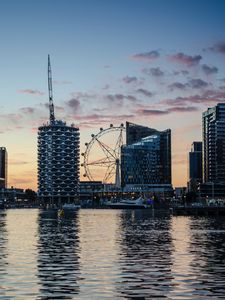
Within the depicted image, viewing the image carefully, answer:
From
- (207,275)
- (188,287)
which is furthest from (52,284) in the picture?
(207,275)

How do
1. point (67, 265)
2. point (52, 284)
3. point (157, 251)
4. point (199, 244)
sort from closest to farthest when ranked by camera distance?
point (52, 284), point (67, 265), point (157, 251), point (199, 244)

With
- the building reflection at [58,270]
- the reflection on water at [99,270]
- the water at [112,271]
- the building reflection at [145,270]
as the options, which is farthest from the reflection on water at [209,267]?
the building reflection at [58,270]

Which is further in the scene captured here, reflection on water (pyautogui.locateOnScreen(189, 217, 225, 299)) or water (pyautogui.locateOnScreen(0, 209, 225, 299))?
reflection on water (pyautogui.locateOnScreen(189, 217, 225, 299))

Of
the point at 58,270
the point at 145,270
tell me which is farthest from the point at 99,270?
the point at 145,270

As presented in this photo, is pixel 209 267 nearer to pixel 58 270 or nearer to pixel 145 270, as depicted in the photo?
pixel 145 270

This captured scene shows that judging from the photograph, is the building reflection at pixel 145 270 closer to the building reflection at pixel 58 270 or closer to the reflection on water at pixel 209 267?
the reflection on water at pixel 209 267

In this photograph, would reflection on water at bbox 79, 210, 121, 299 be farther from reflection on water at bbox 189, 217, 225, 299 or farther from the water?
reflection on water at bbox 189, 217, 225, 299

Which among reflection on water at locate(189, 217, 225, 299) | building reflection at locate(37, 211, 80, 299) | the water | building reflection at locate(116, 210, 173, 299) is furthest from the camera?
reflection on water at locate(189, 217, 225, 299)

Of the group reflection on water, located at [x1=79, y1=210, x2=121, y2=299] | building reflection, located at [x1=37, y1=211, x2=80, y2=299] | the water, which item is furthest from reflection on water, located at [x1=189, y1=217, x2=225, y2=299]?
building reflection, located at [x1=37, y1=211, x2=80, y2=299]

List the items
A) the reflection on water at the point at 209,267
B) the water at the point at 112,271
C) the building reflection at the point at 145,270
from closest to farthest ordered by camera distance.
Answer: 1. the water at the point at 112,271
2. the building reflection at the point at 145,270
3. the reflection on water at the point at 209,267

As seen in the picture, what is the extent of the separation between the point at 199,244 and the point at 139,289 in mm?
41921

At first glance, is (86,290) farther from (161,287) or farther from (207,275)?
(207,275)

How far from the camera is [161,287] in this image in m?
42.2

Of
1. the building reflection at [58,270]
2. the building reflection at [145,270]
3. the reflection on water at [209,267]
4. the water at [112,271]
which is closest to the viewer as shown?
the water at [112,271]
